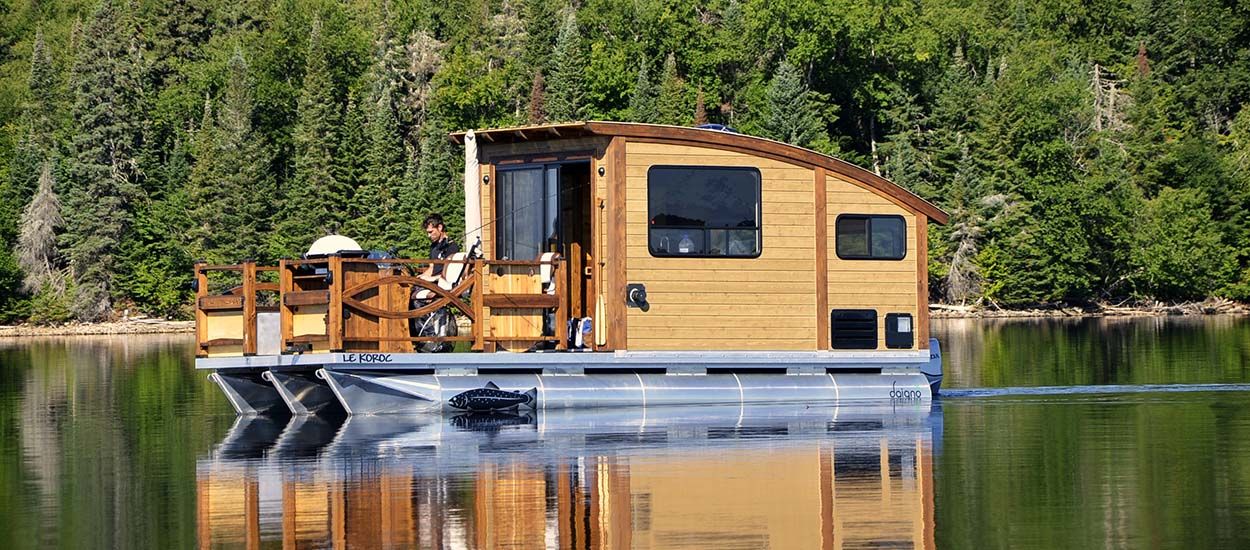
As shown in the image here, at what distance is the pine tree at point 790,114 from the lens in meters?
77.3

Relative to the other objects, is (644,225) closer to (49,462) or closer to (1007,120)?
(49,462)

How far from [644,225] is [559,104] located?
60.3 meters

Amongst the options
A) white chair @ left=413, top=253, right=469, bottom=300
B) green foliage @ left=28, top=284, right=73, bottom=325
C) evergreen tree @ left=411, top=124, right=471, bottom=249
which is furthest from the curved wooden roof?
evergreen tree @ left=411, top=124, right=471, bottom=249

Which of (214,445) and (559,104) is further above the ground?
(559,104)

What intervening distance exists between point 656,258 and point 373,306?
351cm

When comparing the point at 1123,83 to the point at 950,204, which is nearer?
the point at 950,204

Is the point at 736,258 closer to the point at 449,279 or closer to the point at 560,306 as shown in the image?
the point at 560,306

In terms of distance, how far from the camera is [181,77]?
9469 cm

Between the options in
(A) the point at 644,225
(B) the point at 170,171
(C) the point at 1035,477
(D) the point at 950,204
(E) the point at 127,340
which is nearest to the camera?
(C) the point at 1035,477

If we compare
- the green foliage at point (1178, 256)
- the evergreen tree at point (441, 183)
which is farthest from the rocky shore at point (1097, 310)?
the evergreen tree at point (441, 183)

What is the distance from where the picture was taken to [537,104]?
3327 inches

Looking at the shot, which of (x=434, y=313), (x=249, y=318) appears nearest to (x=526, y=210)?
(x=434, y=313)

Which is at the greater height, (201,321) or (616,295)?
(616,295)

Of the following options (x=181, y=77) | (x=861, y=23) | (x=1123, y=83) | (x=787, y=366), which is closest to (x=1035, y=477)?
(x=787, y=366)
